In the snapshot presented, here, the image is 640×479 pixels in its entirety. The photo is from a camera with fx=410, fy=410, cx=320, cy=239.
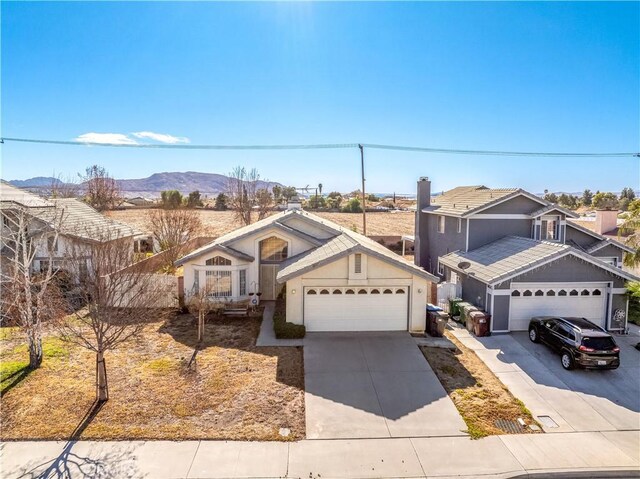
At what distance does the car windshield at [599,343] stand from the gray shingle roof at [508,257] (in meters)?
3.97

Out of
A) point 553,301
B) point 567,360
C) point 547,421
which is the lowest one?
point 547,421

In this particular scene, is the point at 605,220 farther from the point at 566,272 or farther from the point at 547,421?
the point at 547,421

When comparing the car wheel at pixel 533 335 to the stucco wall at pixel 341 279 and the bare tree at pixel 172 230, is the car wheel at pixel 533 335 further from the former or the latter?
the bare tree at pixel 172 230

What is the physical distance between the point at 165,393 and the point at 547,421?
1060 cm

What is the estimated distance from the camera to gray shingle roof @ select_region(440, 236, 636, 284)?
17078mm

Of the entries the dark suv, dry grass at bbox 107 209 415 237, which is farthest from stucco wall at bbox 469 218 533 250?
dry grass at bbox 107 209 415 237

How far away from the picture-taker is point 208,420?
1055 cm

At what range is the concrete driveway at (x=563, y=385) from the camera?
437 inches

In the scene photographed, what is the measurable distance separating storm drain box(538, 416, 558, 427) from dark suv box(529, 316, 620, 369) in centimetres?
361

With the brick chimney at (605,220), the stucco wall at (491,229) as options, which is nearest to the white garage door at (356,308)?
the stucco wall at (491,229)

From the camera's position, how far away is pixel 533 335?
16.5m

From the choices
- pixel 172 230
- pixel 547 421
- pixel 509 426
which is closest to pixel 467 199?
pixel 547 421

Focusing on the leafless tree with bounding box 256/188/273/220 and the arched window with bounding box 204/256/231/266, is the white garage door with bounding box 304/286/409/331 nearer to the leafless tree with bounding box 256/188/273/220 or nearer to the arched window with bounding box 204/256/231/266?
the arched window with bounding box 204/256/231/266

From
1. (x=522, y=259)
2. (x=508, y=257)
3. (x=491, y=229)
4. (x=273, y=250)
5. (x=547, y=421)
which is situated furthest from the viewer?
(x=491, y=229)
